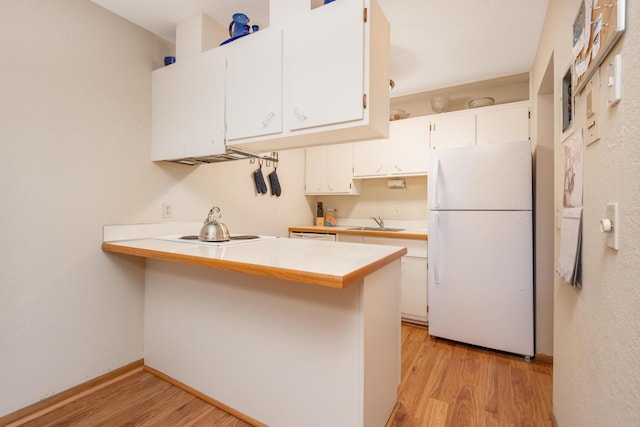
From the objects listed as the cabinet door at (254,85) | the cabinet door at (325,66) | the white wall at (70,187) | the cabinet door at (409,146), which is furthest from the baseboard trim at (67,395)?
the cabinet door at (409,146)

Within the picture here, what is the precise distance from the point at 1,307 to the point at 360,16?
2244 mm

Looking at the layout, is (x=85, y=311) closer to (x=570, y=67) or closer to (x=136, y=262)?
(x=136, y=262)

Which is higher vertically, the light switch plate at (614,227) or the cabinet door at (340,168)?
the cabinet door at (340,168)

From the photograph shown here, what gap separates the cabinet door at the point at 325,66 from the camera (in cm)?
133

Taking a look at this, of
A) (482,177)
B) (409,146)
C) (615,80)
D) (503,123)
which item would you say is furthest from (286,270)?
(503,123)

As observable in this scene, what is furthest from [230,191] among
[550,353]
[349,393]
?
[550,353]

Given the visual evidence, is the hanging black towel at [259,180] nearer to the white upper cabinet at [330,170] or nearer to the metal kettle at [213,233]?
the white upper cabinet at [330,170]

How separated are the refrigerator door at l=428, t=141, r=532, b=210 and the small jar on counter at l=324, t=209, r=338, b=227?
146cm

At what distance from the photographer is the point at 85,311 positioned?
180cm

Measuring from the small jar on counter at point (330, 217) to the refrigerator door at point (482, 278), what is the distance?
1.44 m

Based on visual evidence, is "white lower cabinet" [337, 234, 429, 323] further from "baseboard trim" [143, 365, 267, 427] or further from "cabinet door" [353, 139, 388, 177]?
"baseboard trim" [143, 365, 267, 427]

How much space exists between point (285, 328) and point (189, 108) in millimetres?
1485

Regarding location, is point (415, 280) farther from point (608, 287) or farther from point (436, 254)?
point (608, 287)

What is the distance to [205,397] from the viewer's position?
170cm
